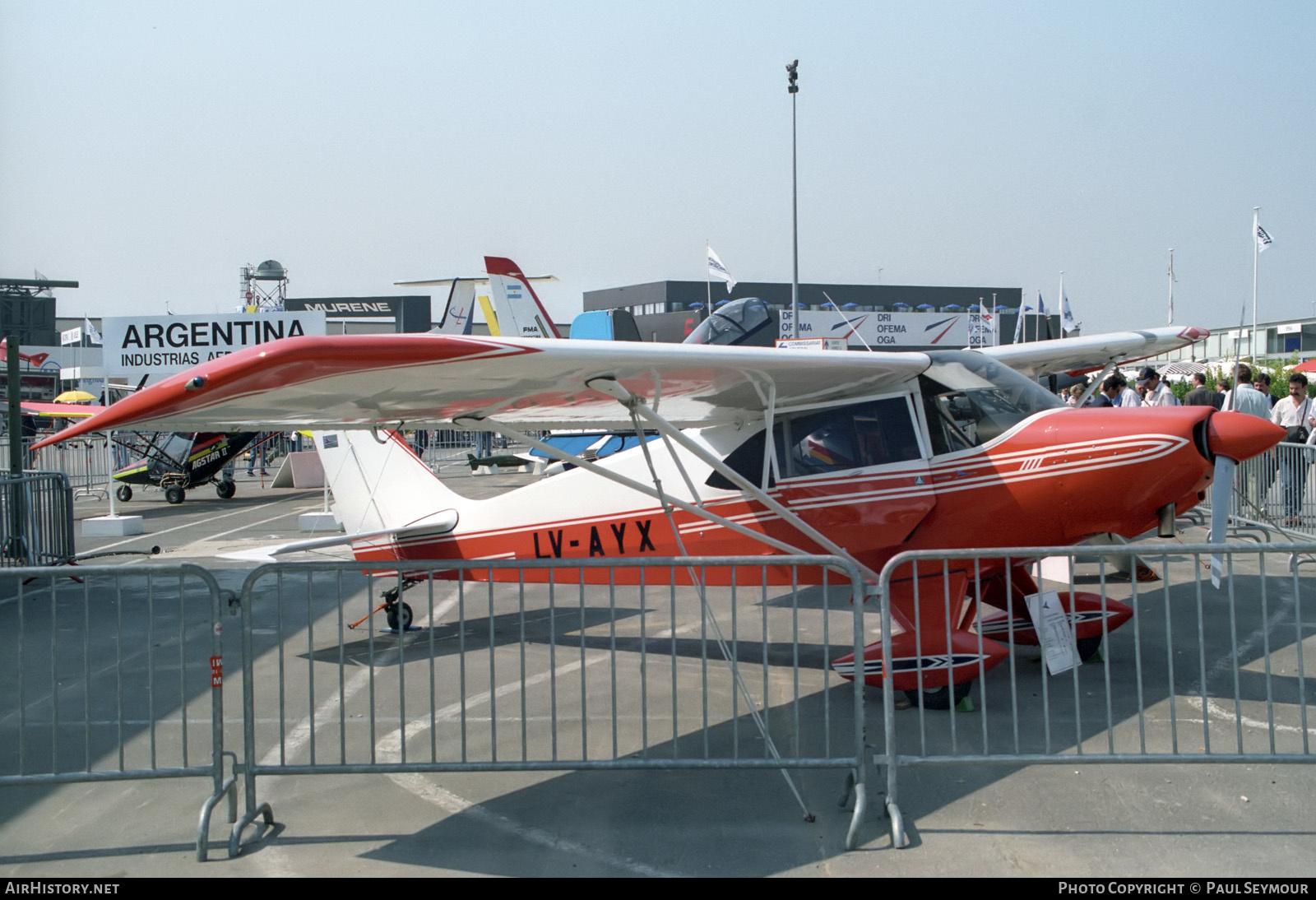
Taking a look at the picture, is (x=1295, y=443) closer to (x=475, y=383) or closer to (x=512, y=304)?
(x=475, y=383)

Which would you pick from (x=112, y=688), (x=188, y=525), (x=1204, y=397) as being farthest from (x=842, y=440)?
(x=188, y=525)

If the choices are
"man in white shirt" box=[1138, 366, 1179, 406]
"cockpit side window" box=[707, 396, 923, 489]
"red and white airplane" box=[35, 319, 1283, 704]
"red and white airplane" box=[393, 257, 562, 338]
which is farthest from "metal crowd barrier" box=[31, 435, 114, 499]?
"man in white shirt" box=[1138, 366, 1179, 406]

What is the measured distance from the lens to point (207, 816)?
3.96 metres

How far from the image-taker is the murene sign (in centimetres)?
1700

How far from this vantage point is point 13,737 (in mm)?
5504

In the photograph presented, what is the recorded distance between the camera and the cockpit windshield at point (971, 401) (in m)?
6.00

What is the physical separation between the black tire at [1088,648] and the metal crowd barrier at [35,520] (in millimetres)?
10082

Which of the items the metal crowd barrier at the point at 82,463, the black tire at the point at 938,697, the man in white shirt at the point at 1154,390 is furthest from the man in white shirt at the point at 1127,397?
the metal crowd barrier at the point at 82,463

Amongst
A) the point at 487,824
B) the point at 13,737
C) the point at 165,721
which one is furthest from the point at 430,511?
the point at 487,824

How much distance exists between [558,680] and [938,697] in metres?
2.51

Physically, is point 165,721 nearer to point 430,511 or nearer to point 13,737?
point 13,737

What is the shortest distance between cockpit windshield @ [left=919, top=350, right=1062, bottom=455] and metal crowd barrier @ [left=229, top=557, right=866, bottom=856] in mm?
1163

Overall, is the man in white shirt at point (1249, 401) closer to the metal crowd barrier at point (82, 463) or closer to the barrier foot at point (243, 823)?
the barrier foot at point (243, 823)
